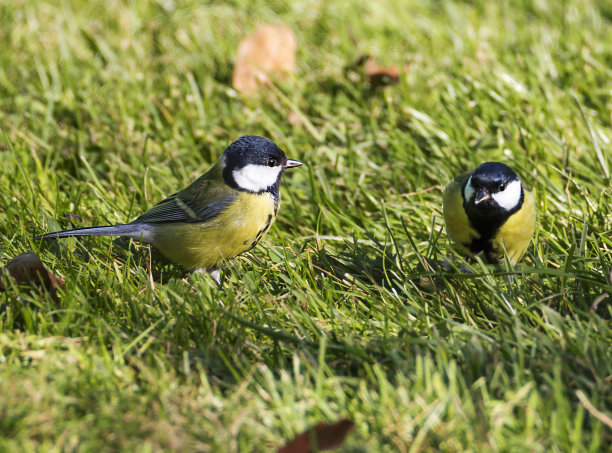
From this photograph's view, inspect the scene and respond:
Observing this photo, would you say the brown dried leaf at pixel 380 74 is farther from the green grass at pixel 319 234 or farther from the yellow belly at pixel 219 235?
the yellow belly at pixel 219 235

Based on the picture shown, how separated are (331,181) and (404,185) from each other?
416mm

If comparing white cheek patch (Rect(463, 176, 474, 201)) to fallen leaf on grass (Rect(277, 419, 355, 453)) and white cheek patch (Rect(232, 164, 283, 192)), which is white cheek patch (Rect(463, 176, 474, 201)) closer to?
white cheek patch (Rect(232, 164, 283, 192))

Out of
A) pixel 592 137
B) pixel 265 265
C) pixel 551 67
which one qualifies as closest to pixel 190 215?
pixel 265 265

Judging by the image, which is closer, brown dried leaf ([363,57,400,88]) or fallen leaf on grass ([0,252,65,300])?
fallen leaf on grass ([0,252,65,300])

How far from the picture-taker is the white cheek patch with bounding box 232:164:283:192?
11.2 feet

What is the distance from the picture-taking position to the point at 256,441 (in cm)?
187

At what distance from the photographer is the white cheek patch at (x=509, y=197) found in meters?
3.18

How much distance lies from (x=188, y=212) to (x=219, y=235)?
210 millimetres

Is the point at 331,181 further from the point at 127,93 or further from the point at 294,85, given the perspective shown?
the point at 127,93

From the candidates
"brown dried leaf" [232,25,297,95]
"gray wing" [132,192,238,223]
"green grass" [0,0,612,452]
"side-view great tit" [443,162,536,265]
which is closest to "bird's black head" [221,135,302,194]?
"gray wing" [132,192,238,223]

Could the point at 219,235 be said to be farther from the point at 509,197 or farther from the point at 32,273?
the point at 509,197

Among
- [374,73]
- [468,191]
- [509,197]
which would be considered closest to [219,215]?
[468,191]

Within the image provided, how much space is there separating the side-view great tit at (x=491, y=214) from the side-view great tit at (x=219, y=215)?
0.87 metres

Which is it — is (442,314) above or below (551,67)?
below
